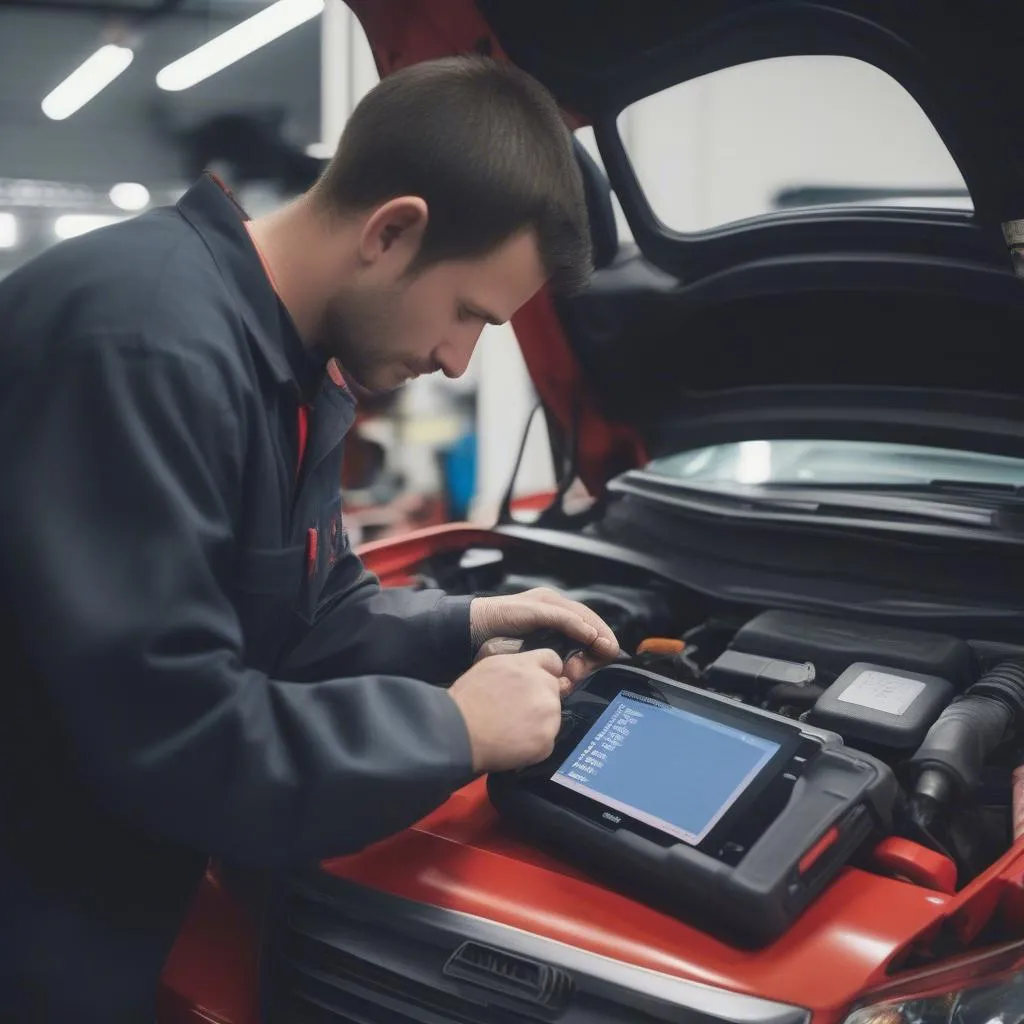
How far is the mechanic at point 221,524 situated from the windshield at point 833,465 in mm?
621

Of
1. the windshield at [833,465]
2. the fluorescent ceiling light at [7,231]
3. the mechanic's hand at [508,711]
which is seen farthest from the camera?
the fluorescent ceiling light at [7,231]

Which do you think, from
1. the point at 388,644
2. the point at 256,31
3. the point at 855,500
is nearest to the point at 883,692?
the point at 855,500

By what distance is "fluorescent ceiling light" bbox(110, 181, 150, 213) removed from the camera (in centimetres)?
923

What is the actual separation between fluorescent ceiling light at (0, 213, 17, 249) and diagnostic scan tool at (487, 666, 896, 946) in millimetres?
9738

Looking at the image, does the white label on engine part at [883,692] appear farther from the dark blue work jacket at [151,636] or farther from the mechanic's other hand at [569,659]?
the dark blue work jacket at [151,636]

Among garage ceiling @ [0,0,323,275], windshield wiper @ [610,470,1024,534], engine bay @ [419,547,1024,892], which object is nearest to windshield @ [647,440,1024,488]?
windshield wiper @ [610,470,1024,534]

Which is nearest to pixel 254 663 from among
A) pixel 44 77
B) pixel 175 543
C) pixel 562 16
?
pixel 175 543

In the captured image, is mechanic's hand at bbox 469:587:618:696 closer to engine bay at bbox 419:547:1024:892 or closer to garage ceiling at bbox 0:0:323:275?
engine bay at bbox 419:547:1024:892

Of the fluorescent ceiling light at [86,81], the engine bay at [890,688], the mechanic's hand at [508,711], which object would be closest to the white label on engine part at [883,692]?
the engine bay at [890,688]

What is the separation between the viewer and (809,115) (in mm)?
6109

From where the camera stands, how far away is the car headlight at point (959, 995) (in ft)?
2.53

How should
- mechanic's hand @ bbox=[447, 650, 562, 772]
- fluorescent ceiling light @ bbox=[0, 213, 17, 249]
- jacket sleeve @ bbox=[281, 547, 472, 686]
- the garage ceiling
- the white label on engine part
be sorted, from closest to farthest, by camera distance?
mechanic's hand @ bbox=[447, 650, 562, 772] → the white label on engine part → jacket sleeve @ bbox=[281, 547, 472, 686] → the garage ceiling → fluorescent ceiling light @ bbox=[0, 213, 17, 249]

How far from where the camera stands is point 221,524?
2.68 ft

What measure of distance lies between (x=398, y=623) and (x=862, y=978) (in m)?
0.66
